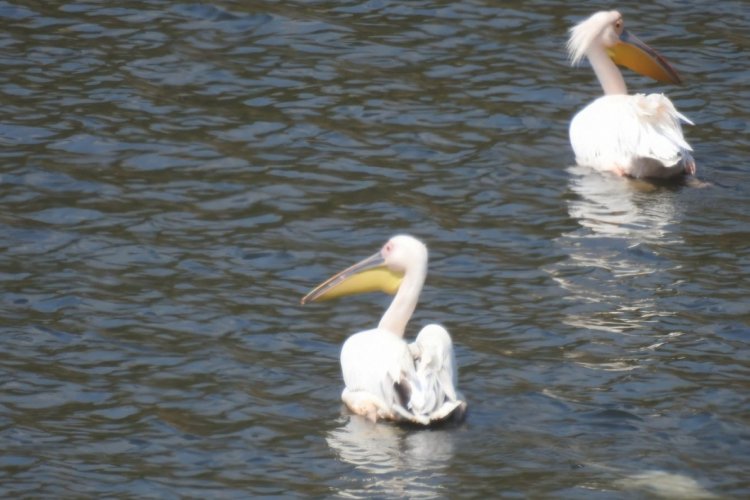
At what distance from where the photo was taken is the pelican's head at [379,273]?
6.92 meters

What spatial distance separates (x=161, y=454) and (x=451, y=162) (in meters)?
3.88

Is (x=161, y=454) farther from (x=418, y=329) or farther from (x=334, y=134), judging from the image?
(x=334, y=134)

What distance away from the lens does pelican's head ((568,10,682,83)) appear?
10.3 metres

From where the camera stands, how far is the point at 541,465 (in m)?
5.86

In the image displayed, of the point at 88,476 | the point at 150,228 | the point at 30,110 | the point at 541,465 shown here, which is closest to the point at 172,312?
the point at 150,228

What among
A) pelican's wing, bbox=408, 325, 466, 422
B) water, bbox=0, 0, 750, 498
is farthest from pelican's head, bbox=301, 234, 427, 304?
pelican's wing, bbox=408, 325, 466, 422

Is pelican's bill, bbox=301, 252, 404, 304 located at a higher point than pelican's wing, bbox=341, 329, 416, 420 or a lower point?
higher

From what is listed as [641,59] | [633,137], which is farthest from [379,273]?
[641,59]

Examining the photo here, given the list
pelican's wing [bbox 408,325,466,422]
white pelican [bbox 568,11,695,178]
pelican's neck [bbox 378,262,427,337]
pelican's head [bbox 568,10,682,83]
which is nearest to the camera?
pelican's wing [bbox 408,325,466,422]

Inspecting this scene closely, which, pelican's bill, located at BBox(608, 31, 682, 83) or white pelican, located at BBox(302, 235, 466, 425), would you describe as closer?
white pelican, located at BBox(302, 235, 466, 425)

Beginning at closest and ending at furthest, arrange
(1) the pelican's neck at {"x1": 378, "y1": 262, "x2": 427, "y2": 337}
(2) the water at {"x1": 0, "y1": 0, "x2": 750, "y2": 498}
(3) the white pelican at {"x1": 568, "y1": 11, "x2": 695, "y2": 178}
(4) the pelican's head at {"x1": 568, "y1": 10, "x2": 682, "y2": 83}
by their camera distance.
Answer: (2) the water at {"x1": 0, "y1": 0, "x2": 750, "y2": 498} < (1) the pelican's neck at {"x1": 378, "y1": 262, "x2": 427, "y2": 337} < (3) the white pelican at {"x1": 568, "y1": 11, "x2": 695, "y2": 178} < (4) the pelican's head at {"x1": 568, "y1": 10, "x2": 682, "y2": 83}

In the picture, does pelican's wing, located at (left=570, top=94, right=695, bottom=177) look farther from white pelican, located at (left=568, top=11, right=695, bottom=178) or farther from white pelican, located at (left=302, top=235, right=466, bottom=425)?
white pelican, located at (left=302, top=235, right=466, bottom=425)

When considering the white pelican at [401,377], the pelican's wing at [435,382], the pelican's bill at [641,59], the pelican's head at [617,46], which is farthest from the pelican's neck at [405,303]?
the pelican's bill at [641,59]

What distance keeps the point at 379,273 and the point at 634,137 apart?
9.68 ft
